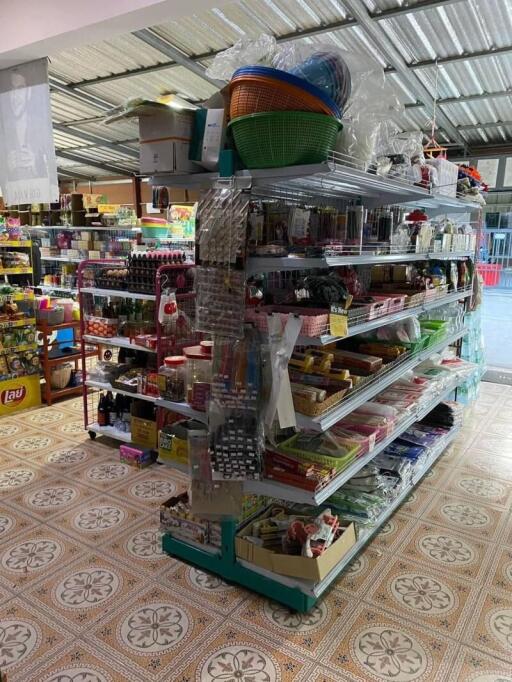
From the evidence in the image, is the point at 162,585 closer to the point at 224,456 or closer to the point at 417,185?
the point at 224,456

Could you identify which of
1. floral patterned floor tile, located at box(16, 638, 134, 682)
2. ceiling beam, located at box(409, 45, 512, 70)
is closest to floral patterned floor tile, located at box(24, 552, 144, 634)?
floral patterned floor tile, located at box(16, 638, 134, 682)

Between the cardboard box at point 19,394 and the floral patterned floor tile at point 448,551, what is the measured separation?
376 centimetres

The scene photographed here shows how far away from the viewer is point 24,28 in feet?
9.11

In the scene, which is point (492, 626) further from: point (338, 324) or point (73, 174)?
point (73, 174)

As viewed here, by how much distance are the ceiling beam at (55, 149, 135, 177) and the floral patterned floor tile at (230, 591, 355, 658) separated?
8849 mm

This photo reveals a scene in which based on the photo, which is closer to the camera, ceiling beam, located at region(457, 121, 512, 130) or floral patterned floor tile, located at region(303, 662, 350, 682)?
floral patterned floor tile, located at region(303, 662, 350, 682)

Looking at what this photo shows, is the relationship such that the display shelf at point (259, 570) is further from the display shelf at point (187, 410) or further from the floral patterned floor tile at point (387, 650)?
the display shelf at point (187, 410)

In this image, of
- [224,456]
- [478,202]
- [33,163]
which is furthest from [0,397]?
[478,202]

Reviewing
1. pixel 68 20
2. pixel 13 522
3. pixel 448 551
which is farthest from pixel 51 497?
pixel 68 20

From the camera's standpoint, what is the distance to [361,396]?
2406mm

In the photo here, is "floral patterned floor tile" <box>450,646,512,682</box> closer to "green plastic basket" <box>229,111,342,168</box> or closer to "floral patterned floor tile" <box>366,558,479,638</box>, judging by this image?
"floral patterned floor tile" <box>366,558,479,638</box>

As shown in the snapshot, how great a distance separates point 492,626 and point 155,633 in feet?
4.82

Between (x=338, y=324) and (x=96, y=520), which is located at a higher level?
(x=338, y=324)

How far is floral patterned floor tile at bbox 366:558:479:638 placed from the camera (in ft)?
7.22
